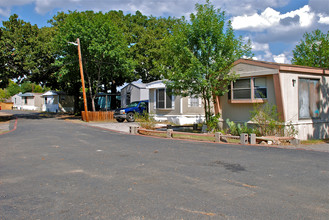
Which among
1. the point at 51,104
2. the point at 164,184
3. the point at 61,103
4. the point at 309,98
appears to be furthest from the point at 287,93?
the point at 51,104

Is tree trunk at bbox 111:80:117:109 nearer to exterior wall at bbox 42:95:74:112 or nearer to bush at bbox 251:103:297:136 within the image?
exterior wall at bbox 42:95:74:112

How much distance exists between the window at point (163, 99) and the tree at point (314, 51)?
10.7 meters

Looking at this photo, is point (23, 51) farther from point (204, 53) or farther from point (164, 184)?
point (164, 184)

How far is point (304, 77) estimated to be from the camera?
1337 cm

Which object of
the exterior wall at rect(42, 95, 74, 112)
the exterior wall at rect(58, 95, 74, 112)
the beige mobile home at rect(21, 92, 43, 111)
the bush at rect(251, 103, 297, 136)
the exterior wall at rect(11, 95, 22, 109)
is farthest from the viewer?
the exterior wall at rect(11, 95, 22, 109)

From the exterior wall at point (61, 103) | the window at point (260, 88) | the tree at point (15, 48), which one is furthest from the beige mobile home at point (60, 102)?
the window at point (260, 88)

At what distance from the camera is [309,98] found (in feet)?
44.7

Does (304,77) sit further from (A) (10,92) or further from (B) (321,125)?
(A) (10,92)

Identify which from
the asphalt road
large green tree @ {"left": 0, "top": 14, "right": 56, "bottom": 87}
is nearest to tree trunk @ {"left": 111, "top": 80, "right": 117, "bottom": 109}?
large green tree @ {"left": 0, "top": 14, "right": 56, "bottom": 87}

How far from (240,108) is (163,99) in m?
→ 9.21

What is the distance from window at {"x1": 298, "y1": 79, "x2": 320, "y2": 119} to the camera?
1327 centimetres

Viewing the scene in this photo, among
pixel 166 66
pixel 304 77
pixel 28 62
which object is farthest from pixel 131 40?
pixel 304 77

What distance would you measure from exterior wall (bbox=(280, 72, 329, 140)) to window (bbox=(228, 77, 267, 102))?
1.02 metres

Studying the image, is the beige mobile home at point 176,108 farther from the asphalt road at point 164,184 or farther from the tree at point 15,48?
the tree at point 15,48
